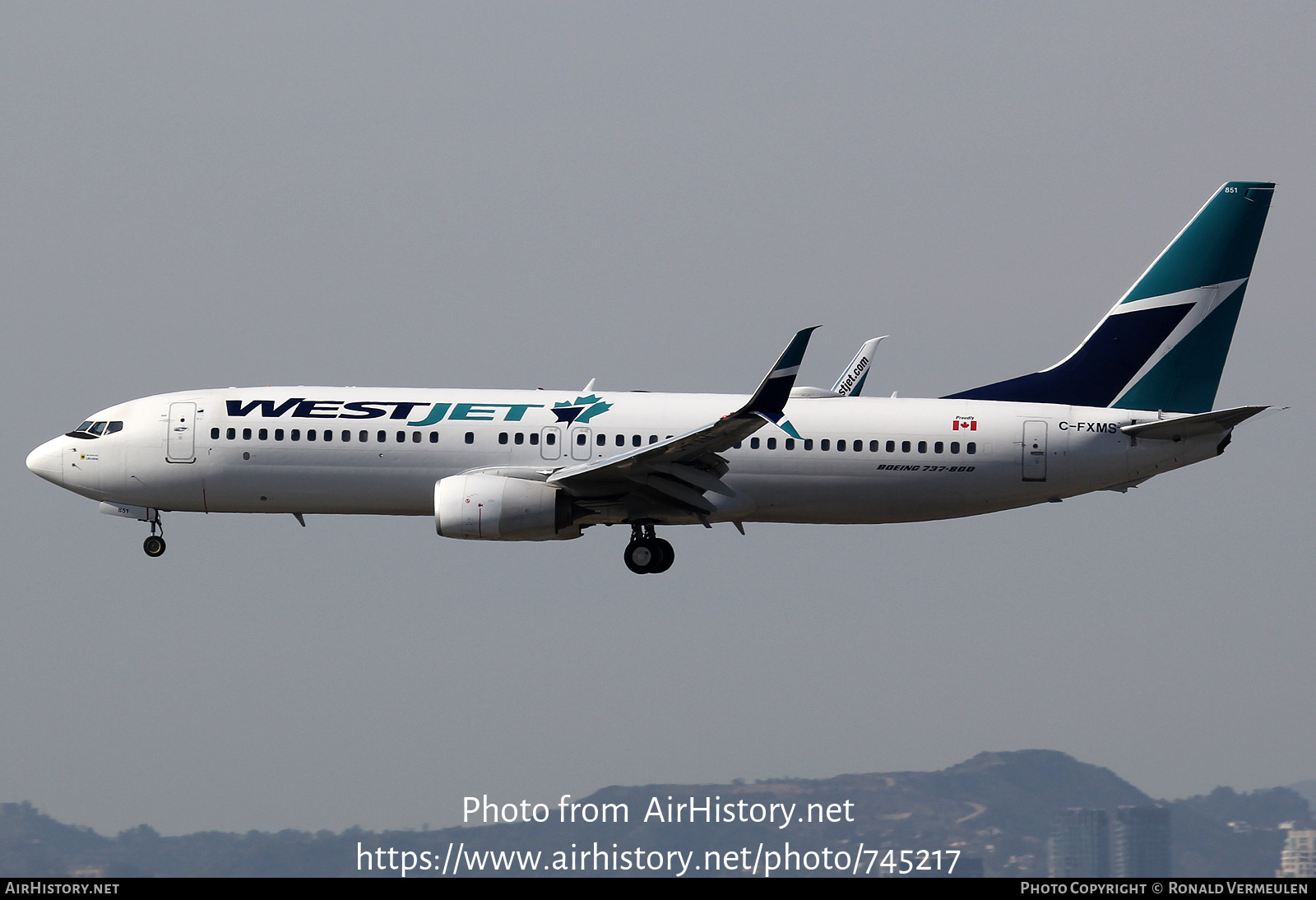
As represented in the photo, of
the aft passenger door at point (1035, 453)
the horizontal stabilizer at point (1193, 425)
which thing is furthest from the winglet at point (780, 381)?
the horizontal stabilizer at point (1193, 425)

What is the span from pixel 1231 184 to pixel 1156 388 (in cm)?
624

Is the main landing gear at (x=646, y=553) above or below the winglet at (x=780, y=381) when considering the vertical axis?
below

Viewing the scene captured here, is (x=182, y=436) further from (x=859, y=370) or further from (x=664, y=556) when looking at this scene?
(x=859, y=370)

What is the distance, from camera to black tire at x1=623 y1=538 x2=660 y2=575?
38250 millimetres

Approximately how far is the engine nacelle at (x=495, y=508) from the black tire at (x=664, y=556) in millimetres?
3276

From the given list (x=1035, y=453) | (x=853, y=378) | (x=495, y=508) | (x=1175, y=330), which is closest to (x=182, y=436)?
(x=495, y=508)

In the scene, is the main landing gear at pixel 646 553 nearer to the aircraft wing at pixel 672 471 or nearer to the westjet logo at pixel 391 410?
the aircraft wing at pixel 672 471

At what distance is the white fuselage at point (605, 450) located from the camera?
37156mm

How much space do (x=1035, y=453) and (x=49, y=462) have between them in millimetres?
25775

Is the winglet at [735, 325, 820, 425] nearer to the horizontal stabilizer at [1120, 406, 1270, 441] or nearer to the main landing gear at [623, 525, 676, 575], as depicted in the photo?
the main landing gear at [623, 525, 676, 575]

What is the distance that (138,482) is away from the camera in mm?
38188

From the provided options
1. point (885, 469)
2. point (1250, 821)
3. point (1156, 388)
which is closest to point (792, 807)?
point (885, 469)
